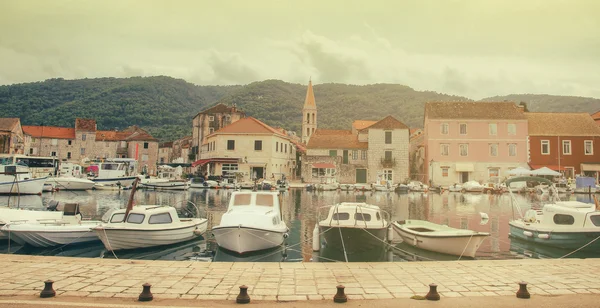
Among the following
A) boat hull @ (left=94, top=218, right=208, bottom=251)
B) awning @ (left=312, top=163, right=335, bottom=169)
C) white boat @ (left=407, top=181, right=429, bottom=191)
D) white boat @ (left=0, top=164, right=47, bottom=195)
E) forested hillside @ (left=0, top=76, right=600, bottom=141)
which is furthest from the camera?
forested hillside @ (left=0, top=76, right=600, bottom=141)

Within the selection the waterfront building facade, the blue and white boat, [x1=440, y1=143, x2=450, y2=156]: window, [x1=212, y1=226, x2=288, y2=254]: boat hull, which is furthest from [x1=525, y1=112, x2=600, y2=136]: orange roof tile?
[x1=212, y1=226, x2=288, y2=254]: boat hull

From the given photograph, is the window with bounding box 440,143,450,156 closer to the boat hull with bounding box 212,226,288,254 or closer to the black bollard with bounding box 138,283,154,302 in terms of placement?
the boat hull with bounding box 212,226,288,254

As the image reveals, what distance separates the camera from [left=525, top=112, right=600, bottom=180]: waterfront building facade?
5425 cm

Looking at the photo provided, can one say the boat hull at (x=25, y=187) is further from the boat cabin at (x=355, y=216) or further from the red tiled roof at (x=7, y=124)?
the boat cabin at (x=355, y=216)

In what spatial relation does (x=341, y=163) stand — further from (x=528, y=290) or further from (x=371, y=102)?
(x=371, y=102)

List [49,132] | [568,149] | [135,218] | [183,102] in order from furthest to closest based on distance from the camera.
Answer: [183,102] → [49,132] → [568,149] → [135,218]

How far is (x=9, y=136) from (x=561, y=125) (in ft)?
272

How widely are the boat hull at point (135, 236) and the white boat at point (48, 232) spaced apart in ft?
5.22

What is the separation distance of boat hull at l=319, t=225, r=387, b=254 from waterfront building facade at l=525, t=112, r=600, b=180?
48569mm

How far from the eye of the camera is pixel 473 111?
2207 inches

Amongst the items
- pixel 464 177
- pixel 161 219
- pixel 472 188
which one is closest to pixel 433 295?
pixel 161 219

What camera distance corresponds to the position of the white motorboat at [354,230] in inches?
595

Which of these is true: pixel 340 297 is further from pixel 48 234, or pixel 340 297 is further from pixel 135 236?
pixel 48 234

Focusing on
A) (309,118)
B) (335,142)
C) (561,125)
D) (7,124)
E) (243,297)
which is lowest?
(243,297)
